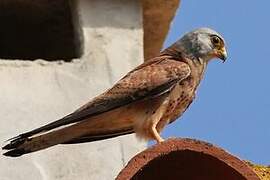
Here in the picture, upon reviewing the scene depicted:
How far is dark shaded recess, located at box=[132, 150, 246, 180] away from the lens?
5.35m

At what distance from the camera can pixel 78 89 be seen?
7301mm

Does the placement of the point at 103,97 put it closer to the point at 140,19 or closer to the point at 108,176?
the point at 108,176

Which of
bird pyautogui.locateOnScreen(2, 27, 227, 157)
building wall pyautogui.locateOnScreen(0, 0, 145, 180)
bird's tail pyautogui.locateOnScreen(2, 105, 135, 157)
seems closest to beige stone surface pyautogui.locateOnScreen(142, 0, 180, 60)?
building wall pyautogui.locateOnScreen(0, 0, 145, 180)

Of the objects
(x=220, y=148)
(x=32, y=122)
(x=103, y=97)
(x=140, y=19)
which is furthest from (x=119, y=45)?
(x=220, y=148)

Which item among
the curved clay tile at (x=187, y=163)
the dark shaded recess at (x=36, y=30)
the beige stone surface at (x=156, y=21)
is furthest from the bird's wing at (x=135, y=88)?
the dark shaded recess at (x=36, y=30)

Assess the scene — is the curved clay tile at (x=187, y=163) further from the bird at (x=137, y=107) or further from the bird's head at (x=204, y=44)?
the bird's head at (x=204, y=44)

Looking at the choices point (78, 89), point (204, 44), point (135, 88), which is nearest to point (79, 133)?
point (135, 88)

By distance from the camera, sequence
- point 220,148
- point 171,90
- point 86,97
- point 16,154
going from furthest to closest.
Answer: point 86,97 < point 171,90 < point 16,154 < point 220,148

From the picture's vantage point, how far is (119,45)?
767 cm

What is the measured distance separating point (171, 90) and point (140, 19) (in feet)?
3.81

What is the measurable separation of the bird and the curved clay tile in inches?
27.7

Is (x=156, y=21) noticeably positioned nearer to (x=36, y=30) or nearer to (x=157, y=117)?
(x=36, y=30)

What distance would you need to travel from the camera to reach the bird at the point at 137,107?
617cm

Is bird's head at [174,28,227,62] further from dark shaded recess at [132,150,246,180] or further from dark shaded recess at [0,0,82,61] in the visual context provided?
dark shaded recess at [132,150,246,180]
